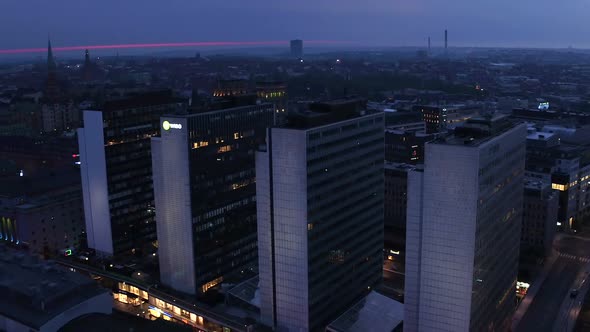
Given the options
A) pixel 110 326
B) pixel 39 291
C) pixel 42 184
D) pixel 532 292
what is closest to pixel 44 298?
pixel 39 291

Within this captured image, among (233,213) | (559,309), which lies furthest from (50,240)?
(559,309)

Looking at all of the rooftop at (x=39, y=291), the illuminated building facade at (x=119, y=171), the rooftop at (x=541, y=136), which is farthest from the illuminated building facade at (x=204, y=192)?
the rooftop at (x=541, y=136)

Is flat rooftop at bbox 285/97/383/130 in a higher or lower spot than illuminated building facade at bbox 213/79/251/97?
higher

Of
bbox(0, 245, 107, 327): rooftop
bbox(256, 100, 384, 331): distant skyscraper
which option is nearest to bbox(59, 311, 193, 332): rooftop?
bbox(0, 245, 107, 327): rooftop

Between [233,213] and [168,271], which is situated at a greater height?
[233,213]

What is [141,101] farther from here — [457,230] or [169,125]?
[457,230]

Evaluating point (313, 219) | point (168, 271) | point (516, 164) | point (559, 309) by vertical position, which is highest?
point (516, 164)

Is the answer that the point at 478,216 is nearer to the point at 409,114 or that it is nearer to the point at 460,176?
the point at 460,176

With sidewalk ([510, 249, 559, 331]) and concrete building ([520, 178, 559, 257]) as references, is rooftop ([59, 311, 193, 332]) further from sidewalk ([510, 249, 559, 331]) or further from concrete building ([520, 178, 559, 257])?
concrete building ([520, 178, 559, 257])
